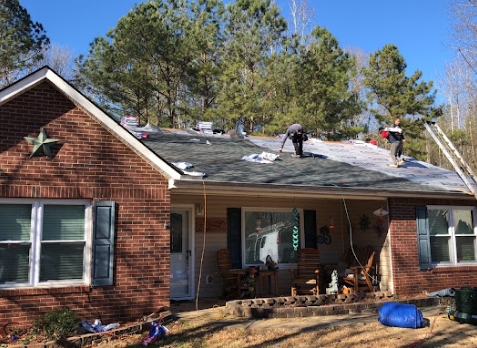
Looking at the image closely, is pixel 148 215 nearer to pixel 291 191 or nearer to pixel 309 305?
pixel 291 191

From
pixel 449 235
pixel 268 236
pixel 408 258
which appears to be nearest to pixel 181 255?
pixel 268 236

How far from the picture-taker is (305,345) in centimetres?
662

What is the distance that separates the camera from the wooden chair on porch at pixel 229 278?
10219 mm

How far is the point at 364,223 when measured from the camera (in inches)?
452

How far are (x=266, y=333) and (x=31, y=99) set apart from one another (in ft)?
17.8

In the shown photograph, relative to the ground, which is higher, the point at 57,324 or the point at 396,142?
the point at 396,142

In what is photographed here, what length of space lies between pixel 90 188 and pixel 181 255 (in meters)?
3.37

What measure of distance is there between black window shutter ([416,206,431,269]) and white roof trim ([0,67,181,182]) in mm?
6040

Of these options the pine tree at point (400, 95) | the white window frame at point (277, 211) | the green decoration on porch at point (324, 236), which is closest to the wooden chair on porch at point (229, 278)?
the white window frame at point (277, 211)

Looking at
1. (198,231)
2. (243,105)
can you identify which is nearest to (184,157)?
(198,231)

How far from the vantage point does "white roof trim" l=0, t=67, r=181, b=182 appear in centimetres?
752

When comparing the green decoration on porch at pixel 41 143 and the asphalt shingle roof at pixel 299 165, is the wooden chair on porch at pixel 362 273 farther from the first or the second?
the green decoration on porch at pixel 41 143

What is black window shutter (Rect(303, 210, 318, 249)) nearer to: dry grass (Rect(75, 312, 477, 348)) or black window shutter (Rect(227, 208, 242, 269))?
black window shutter (Rect(227, 208, 242, 269))

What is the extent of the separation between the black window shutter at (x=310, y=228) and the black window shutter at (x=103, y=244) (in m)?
5.73
